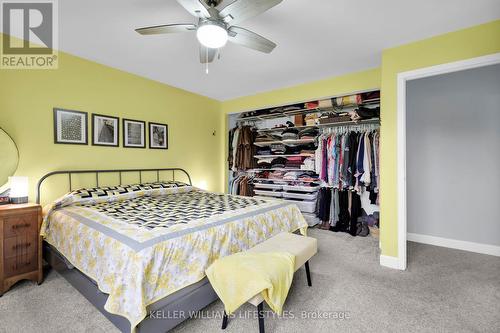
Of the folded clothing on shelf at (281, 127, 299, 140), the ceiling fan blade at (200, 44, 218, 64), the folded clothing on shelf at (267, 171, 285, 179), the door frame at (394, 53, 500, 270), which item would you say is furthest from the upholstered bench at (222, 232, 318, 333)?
the folded clothing on shelf at (281, 127, 299, 140)

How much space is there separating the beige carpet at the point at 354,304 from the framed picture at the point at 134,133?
1872 mm

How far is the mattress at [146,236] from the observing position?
1.40m

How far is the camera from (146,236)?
156 centimetres

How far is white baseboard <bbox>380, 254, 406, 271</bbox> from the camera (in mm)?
2574

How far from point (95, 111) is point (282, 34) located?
2598mm

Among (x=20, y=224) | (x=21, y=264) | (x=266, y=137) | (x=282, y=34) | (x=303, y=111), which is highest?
(x=282, y=34)

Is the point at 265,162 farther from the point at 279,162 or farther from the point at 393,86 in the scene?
the point at 393,86

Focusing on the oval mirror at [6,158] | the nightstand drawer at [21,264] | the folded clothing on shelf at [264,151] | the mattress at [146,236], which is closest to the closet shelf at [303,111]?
the folded clothing on shelf at [264,151]

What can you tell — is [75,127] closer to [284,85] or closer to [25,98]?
[25,98]

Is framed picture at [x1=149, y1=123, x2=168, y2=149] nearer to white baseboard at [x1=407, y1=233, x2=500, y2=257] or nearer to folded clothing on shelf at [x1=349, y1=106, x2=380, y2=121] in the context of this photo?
folded clothing on shelf at [x1=349, y1=106, x2=380, y2=121]

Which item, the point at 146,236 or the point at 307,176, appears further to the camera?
the point at 307,176

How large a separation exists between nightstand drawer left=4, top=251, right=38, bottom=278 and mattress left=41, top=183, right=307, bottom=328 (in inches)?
7.7

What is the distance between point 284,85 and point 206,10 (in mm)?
2554

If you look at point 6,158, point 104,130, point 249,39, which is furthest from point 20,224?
point 249,39
